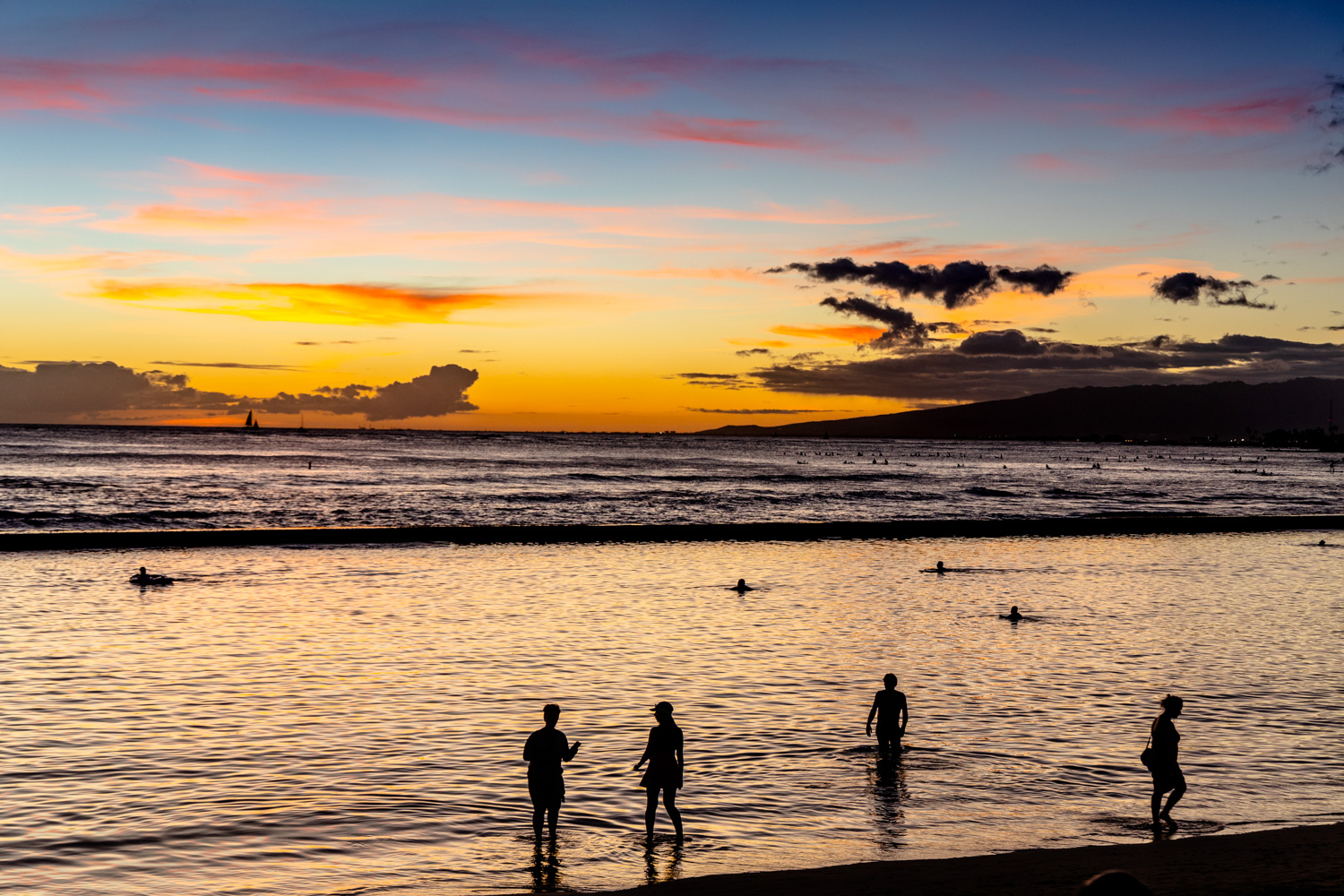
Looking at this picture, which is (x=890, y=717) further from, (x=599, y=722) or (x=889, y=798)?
(x=599, y=722)

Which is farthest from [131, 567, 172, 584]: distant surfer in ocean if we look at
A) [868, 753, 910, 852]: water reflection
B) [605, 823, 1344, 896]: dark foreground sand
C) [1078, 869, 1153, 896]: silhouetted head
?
[1078, 869, 1153, 896]: silhouetted head

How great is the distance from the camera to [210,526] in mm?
61531

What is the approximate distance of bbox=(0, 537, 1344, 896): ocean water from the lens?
12133 millimetres

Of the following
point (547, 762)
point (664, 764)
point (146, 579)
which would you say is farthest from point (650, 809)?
point (146, 579)

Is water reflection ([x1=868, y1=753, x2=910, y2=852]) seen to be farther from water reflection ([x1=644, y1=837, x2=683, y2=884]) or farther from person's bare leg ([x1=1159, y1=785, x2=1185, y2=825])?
person's bare leg ([x1=1159, y1=785, x2=1185, y2=825])

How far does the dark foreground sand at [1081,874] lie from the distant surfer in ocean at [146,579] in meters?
28.5

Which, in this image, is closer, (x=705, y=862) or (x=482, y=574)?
(x=705, y=862)

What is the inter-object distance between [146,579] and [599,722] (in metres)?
22.3

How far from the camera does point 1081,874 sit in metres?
10.5

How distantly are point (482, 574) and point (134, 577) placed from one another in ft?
36.4

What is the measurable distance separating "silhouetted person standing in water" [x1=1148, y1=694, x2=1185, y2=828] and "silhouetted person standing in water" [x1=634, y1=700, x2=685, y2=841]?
5721mm

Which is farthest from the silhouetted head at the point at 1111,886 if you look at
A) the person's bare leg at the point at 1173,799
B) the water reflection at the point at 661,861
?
the person's bare leg at the point at 1173,799

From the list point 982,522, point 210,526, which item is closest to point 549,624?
point 982,522

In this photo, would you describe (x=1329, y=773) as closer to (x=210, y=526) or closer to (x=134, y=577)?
(x=134, y=577)
